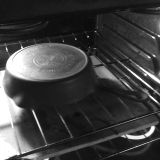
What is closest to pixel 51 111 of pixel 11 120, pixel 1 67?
pixel 11 120

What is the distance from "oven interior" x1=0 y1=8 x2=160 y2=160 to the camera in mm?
582

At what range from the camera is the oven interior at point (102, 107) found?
0.58 m

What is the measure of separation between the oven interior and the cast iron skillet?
0.19 ft

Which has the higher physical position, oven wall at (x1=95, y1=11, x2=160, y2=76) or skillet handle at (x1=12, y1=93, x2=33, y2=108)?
oven wall at (x1=95, y1=11, x2=160, y2=76)

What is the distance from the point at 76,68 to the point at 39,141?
0.64 ft

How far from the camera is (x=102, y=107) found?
69 centimetres

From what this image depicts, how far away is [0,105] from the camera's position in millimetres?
686

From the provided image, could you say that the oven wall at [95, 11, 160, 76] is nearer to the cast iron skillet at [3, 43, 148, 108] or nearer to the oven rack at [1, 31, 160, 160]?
the oven rack at [1, 31, 160, 160]

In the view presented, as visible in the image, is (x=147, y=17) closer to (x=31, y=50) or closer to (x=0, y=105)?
(x=31, y=50)

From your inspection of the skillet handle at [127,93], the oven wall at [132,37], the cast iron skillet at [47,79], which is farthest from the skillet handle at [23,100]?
the oven wall at [132,37]

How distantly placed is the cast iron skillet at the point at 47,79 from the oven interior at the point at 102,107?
0.06 metres

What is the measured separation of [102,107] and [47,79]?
187mm

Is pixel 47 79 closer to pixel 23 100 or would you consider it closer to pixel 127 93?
pixel 23 100

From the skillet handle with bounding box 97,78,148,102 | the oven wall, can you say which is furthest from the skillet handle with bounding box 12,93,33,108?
the oven wall
